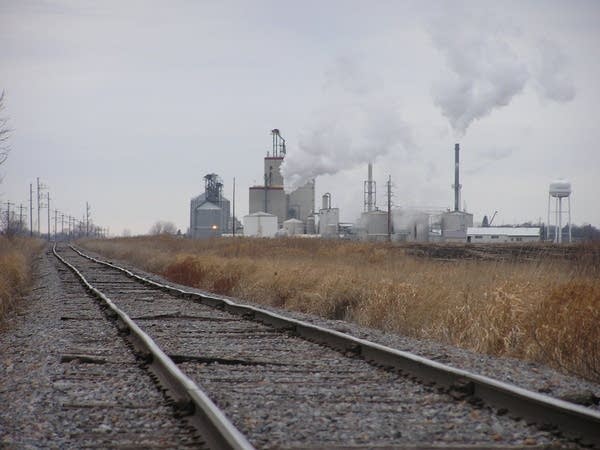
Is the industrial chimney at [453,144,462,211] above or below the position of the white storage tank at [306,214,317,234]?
above

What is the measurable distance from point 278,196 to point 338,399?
86.4 m

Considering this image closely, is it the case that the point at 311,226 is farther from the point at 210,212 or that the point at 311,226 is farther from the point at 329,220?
the point at 210,212

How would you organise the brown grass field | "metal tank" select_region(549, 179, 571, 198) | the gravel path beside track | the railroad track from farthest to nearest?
"metal tank" select_region(549, 179, 571, 198)
the brown grass field
the gravel path beside track
the railroad track

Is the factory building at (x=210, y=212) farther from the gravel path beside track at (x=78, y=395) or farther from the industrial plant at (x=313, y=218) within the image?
the gravel path beside track at (x=78, y=395)

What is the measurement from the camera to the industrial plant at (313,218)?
83.4 metres

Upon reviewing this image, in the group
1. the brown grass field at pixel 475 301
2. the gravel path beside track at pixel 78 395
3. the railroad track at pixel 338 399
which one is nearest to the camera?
the railroad track at pixel 338 399

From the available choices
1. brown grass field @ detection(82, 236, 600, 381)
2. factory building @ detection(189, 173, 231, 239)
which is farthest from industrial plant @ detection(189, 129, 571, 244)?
brown grass field @ detection(82, 236, 600, 381)

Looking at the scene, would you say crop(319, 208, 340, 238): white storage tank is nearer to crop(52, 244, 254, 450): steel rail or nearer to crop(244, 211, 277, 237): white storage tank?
crop(244, 211, 277, 237): white storage tank

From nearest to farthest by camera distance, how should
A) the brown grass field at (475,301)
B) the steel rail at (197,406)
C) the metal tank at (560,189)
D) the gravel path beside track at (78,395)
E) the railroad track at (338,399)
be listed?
the steel rail at (197,406) → the railroad track at (338,399) → the gravel path beside track at (78,395) → the brown grass field at (475,301) → the metal tank at (560,189)

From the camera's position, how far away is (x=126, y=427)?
17.3 ft

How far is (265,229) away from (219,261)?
5789 centimetres

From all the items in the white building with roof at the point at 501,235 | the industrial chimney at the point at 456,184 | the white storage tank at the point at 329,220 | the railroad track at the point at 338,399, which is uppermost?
the industrial chimney at the point at 456,184

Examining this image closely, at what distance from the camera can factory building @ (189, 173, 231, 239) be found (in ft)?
314

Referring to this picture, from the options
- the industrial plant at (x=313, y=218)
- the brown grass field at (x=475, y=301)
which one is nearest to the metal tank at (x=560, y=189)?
the industrial plant at (x=313, y=218)
